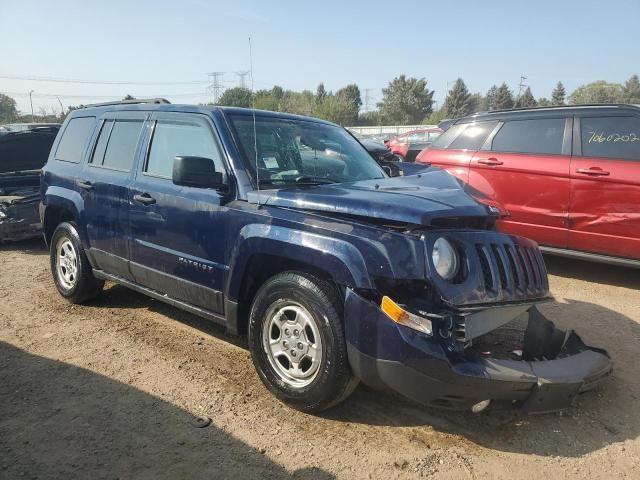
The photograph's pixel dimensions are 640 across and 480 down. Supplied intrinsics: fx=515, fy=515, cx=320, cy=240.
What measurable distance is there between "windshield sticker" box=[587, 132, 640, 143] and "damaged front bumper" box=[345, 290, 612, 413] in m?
3.51

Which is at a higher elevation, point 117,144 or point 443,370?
point 117,144

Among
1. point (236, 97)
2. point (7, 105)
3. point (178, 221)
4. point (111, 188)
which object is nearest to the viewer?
point (178, 221)

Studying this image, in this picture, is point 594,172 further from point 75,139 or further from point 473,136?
point 75,139

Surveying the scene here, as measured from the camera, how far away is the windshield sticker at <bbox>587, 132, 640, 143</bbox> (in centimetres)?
539

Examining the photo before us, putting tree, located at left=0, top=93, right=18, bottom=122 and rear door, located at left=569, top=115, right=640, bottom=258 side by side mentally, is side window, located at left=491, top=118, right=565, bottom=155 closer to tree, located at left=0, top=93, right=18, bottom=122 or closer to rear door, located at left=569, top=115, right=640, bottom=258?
rear door, located at left=569, top=115, right=640, bottom=258

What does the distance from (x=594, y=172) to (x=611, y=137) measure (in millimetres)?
452

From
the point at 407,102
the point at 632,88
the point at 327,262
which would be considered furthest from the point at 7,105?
the point at 632,88

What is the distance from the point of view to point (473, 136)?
→ 6.61 m

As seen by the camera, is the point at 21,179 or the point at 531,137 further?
the point at 21,179

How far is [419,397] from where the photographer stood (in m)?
2.73

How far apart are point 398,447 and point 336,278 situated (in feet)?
3.28

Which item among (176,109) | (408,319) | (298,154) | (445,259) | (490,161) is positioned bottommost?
(408,319)

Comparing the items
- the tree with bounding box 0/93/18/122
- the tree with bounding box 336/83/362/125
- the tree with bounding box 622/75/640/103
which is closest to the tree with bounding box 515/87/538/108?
the tree with bounding box 622/75/640/103

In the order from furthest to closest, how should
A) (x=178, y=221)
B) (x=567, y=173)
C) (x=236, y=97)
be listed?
(x=567, y=173), (x=236, y=97), (x=178, y=221)
